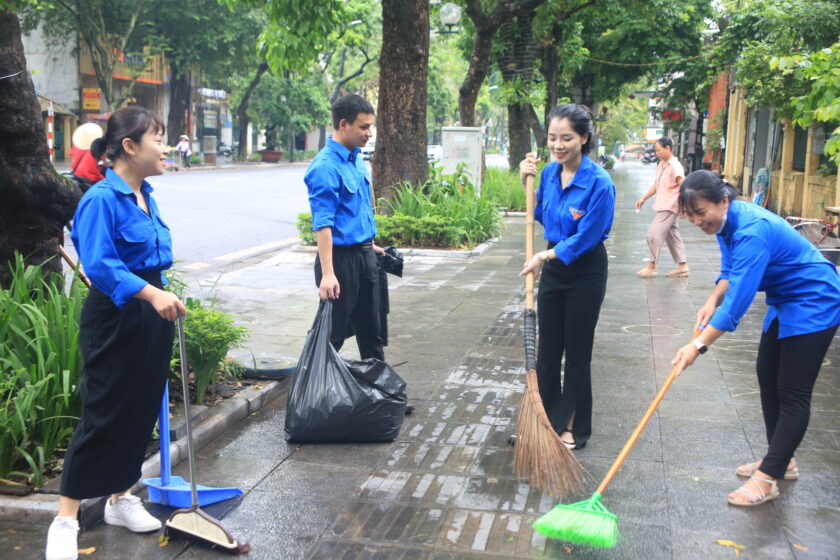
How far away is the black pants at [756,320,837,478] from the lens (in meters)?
3.76

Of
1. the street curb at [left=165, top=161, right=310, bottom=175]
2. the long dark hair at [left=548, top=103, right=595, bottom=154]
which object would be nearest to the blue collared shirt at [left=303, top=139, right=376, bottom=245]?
the long dark hair at [left=548, top=103, right=595, bottom=154]

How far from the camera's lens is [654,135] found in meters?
95.9

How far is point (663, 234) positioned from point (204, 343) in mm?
6798

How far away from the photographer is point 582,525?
10.9ft

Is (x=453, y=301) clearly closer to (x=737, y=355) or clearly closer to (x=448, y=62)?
(x=737, y=355)

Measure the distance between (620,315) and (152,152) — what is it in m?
5.69

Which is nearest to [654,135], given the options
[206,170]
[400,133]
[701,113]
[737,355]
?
[701,113]

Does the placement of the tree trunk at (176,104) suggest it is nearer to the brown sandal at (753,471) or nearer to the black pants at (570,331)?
the black pants at (570,331)

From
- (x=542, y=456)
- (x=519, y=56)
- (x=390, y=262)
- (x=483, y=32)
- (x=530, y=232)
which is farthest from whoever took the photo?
(x=519, y=56)

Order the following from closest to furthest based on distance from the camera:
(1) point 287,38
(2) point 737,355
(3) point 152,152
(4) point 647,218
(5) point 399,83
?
(3) point 152,152 → (2) point 737,355 → (1) point 287,38 → (5) point 399,83 → (4) point 647,218

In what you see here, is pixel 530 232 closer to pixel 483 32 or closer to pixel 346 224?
pixel 346 224

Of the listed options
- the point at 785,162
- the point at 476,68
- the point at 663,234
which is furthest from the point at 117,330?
the point at 785,162

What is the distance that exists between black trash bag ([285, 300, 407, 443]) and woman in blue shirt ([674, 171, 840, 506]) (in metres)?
1.66

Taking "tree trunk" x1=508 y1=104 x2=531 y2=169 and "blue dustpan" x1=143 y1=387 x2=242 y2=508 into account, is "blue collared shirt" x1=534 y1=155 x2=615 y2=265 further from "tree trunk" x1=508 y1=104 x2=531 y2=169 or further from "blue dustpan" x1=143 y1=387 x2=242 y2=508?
"tree trunk" x1=508 y1=104 x2=531 y2=169
